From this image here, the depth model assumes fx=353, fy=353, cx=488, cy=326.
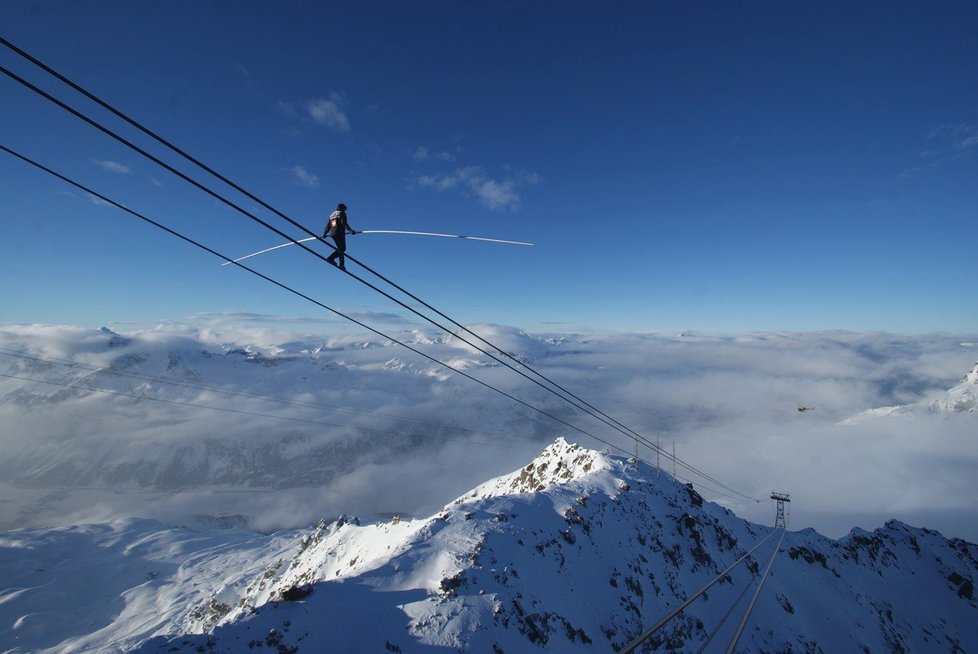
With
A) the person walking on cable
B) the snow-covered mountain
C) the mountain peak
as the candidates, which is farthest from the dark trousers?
the mountain peak

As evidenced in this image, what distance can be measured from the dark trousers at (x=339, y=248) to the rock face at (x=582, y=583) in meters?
19.2

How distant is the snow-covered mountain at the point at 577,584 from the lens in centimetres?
2011

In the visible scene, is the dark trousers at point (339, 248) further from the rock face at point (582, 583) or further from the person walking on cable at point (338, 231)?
the rock face at point (582, 583)

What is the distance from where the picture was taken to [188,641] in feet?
55.1

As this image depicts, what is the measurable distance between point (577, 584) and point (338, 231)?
32095 mm

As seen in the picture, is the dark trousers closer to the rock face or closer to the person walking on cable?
the person walking on cable

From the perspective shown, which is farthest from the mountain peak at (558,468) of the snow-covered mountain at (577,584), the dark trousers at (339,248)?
the dark trousers at (339,248)

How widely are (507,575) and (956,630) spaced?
89517mm

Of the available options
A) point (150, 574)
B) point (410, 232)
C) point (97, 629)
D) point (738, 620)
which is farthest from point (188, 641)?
point (150, 574)

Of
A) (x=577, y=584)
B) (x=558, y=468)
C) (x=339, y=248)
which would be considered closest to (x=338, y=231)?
(x=339, y=248)

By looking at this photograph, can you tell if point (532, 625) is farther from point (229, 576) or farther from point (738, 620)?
point (229, 576)

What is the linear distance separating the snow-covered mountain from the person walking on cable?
60.7 ft

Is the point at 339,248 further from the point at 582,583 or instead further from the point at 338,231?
the point at 582,583

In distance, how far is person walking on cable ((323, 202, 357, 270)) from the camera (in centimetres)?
1435
